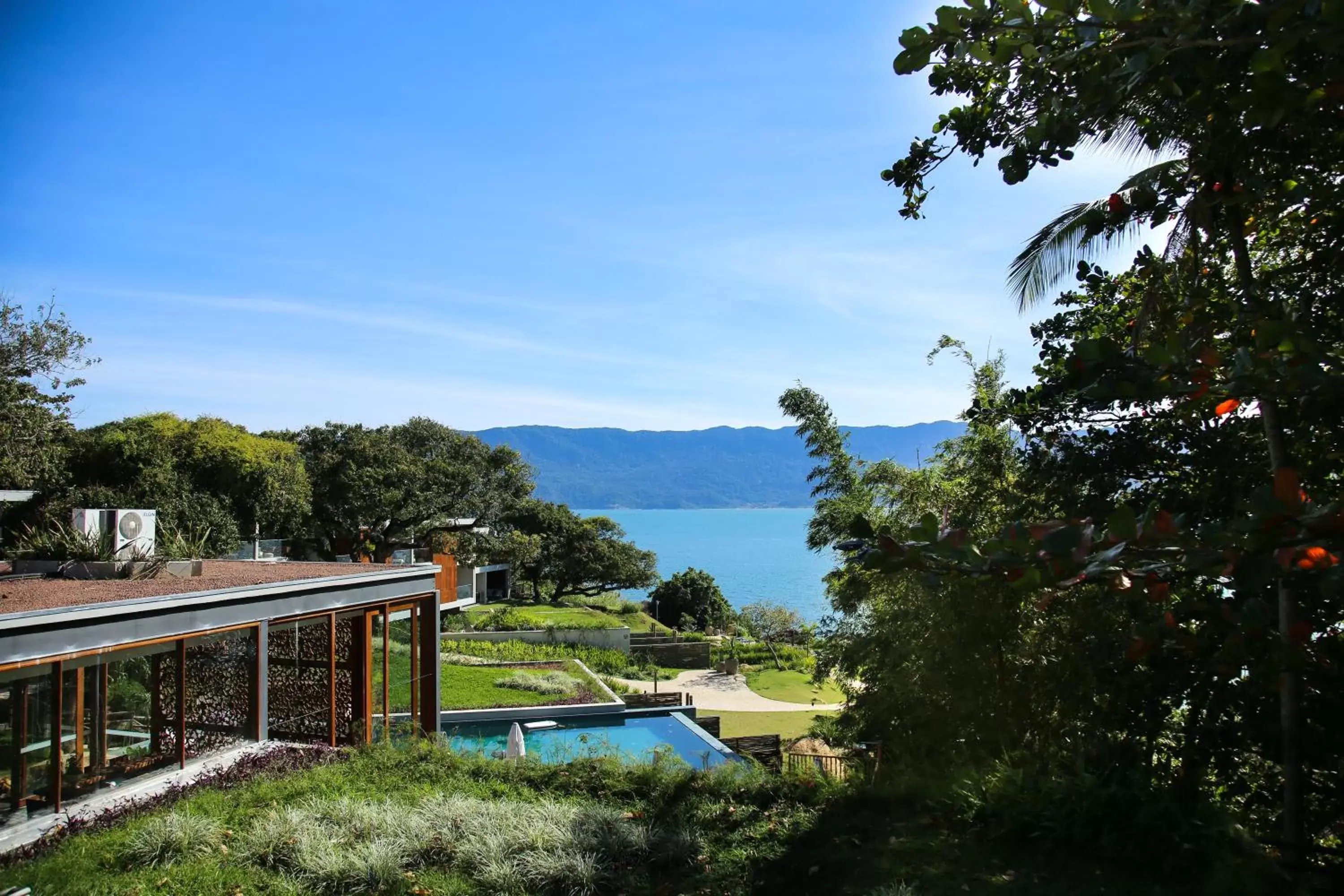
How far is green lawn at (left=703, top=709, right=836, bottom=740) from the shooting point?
20.3 meters

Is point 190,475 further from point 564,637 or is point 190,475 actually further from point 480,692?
point 564,637

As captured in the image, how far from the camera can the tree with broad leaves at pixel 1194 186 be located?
5.98 feet

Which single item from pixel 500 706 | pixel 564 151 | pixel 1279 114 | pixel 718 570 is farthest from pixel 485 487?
pixel 718 570

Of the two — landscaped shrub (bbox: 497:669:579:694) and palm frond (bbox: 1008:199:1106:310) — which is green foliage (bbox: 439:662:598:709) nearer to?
landscaped shrub (bbox: 497:669:579:694)

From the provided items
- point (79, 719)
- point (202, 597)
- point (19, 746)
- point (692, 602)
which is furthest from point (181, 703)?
point (692, 602)

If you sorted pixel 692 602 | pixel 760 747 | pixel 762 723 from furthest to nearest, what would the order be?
pixel 692 602 → pixel 762 723 → pixel 760 747

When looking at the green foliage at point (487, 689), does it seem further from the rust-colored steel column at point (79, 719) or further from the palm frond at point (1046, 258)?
the palm frond at point (1046, 258)

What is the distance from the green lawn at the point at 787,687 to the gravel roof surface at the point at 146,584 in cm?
1574

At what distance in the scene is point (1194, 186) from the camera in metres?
4.02

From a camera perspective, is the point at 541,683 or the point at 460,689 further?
the point at 541,683

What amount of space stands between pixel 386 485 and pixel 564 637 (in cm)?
852

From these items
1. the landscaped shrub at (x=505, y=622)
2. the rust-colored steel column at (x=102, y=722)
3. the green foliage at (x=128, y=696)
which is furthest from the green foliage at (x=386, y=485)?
the rust-colored steel column at (x=102, y=722)

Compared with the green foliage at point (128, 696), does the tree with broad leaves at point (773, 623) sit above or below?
below

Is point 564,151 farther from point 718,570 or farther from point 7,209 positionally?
point 718,570
